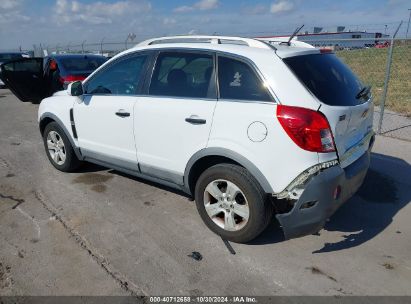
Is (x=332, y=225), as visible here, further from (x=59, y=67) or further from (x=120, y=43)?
(x=120, y=43)

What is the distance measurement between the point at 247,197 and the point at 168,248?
0.89 metres

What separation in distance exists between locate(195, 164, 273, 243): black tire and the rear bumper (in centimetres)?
19

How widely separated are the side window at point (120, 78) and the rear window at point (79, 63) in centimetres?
598

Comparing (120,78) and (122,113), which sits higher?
(120,78)

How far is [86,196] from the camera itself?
4473 millimetres

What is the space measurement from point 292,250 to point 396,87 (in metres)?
11.2

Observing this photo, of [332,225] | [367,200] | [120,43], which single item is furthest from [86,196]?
[120,43]

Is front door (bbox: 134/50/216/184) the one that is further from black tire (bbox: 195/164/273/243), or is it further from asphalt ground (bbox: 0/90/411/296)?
asphalt ground (bbox: 0/90/411/296)

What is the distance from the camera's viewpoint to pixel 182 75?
11.9ft

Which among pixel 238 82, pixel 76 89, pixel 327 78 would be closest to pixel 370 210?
pixel 327 78

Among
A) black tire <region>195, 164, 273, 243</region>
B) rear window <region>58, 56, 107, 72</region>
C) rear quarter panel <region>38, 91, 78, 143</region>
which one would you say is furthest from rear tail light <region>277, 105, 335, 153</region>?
rear window <region>58, 56, 107, 72</region>

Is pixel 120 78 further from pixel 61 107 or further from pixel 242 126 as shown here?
pixel 242 126

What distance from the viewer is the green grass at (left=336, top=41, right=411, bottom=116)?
391 inches

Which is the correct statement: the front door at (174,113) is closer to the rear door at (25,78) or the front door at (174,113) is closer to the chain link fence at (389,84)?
the chain link fence at (389,84)
